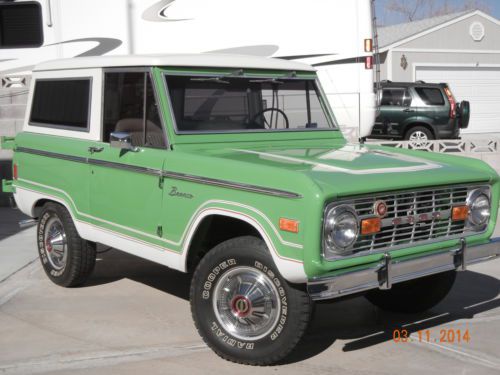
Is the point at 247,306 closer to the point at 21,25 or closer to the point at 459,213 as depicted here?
the point at 459,213

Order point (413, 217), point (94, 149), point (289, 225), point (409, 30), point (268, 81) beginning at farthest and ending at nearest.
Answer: point (409, 30)
point (268, 81)
point (94, 149)
point (413, 217)
point (289, 225)

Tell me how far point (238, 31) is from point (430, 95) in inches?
292

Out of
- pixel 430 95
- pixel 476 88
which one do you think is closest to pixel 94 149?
pixel 430 95

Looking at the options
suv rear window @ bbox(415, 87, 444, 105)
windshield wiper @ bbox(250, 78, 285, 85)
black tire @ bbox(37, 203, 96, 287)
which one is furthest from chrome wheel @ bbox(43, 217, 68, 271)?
suv rear window @ bbox(415, 87, 444, 105)

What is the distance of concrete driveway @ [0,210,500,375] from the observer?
470 centimetres

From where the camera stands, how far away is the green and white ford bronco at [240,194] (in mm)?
4352

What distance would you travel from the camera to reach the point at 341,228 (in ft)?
14.1

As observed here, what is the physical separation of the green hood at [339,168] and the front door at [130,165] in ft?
1.40

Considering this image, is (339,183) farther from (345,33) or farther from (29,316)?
(345,33)

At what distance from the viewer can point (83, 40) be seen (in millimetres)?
11430

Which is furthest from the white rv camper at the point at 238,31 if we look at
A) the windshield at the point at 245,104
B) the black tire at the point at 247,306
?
the black tire at the point at 247,306

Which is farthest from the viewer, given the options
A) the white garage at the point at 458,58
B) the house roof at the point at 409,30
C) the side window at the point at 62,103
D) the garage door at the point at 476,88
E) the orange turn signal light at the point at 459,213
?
the garage door at the point at 476,88

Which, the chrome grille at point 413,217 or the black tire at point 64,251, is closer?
the chrome grille at point 413,217
